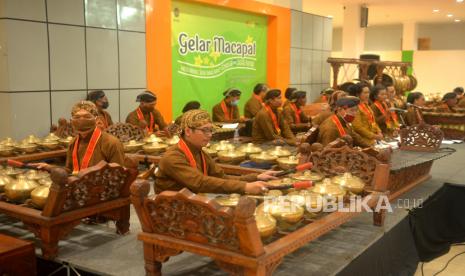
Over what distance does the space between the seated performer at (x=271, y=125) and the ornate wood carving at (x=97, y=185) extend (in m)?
2.84

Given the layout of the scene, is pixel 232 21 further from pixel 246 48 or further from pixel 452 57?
pixel 452 57

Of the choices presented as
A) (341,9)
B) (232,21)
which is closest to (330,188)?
(232,21)

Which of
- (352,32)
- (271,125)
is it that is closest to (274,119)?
(271,125)

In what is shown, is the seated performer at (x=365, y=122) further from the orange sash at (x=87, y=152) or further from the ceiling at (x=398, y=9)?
the ceiling at (x=398, y=9)

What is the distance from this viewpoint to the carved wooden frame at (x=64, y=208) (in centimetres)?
239

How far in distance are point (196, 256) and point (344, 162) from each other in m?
1.23

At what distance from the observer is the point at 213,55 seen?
774 cm

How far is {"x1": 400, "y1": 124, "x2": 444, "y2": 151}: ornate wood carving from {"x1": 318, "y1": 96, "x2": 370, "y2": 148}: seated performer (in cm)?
136

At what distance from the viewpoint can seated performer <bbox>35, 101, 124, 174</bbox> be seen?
9.81ft

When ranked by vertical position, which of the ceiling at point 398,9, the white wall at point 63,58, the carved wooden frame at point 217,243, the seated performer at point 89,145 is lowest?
the carved wooden frame at point 217,243

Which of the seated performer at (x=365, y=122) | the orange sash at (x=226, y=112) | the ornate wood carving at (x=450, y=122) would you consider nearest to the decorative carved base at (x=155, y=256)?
the seated performer at (x=365, y=122)

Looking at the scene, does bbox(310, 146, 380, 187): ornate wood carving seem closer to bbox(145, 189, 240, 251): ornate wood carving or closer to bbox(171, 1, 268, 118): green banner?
bbox(145, 189, 240, 251): ornate wood carving

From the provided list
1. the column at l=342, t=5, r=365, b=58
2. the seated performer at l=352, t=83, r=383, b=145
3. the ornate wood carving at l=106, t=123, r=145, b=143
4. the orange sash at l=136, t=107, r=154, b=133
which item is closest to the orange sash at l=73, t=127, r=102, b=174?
the ornate wood carving at l=106, t=123, r=145, b=143

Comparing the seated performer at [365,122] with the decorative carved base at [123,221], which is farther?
the seated performer at [365,122]
